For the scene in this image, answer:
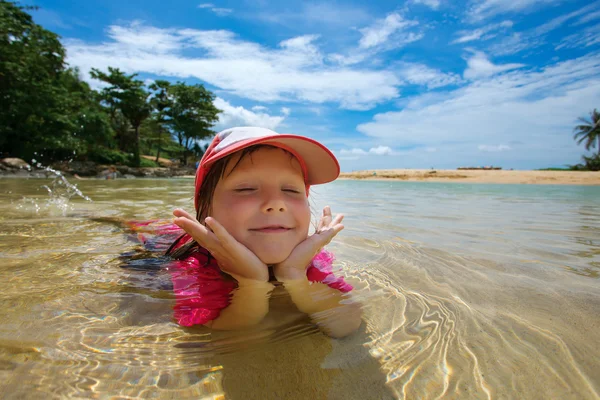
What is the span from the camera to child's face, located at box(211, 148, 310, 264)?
1.49 m

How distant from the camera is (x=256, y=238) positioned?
1488mm

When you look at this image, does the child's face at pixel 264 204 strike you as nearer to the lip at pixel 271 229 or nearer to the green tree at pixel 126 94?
the lip at pixel 271 229

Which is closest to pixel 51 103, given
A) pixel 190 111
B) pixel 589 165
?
pixel 190 111

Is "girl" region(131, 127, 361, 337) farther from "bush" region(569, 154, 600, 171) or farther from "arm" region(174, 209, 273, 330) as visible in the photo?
"bush" region(569, 154, 600, 171)

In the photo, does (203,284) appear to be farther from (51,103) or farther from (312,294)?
(51,103)

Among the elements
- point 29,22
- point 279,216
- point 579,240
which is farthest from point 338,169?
point 29,22

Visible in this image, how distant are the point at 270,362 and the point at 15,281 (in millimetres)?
1654

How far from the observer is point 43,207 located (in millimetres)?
4844

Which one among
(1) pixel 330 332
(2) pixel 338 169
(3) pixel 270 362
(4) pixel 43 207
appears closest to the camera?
(3) pixel 270 362

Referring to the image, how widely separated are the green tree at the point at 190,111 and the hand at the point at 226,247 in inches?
1519

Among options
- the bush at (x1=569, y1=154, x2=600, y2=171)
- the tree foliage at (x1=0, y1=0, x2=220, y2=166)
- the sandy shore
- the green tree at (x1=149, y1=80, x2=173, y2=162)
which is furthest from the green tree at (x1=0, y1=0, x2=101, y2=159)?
the bush at (x1=569, y1=154, x2=600, y2=171)

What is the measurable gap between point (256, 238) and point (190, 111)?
39.4 m

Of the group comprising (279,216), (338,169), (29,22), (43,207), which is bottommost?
(43,207)

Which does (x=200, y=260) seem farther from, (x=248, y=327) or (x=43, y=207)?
(x=43, y=207)
